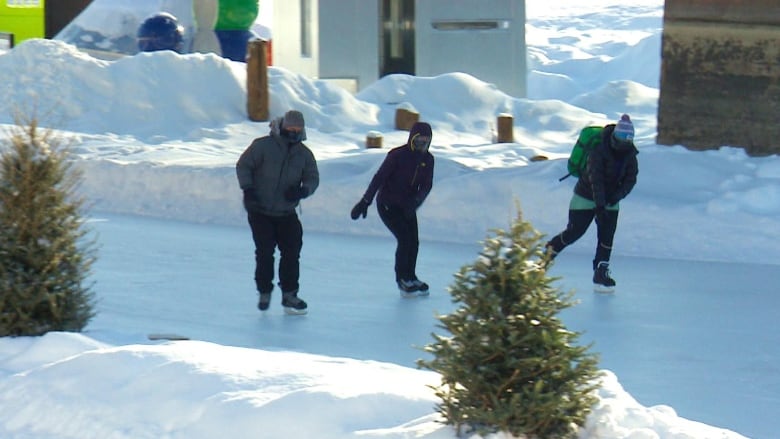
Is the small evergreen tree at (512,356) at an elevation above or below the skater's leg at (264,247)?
above

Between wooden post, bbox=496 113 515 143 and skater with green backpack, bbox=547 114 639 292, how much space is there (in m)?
9.54

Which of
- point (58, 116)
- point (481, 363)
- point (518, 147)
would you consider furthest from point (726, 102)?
point (481, 363)

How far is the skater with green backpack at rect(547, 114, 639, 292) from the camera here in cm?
1095

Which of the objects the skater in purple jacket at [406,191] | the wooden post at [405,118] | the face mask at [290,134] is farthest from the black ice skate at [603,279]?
the wooden post at [405,118]

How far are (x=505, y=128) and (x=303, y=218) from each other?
21.2 ft

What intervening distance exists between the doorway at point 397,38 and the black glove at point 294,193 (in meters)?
16.7

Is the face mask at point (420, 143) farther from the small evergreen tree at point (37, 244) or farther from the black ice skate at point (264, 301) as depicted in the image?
the small evergreen tree at point (37, 244)

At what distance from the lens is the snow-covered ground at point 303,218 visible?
6.51 m

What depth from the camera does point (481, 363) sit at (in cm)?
580

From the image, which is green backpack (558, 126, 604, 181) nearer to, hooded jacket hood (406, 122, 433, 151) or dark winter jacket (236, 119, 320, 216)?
hooded jacket hood (406, 122, 433, 151)

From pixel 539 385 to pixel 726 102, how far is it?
10709 mm

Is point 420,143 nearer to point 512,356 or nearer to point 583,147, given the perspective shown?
point 583,147

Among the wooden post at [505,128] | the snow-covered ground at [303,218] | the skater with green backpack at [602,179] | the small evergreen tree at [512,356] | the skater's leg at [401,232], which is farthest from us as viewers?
the wooden post at [505,128]

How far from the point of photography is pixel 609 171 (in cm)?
1104
